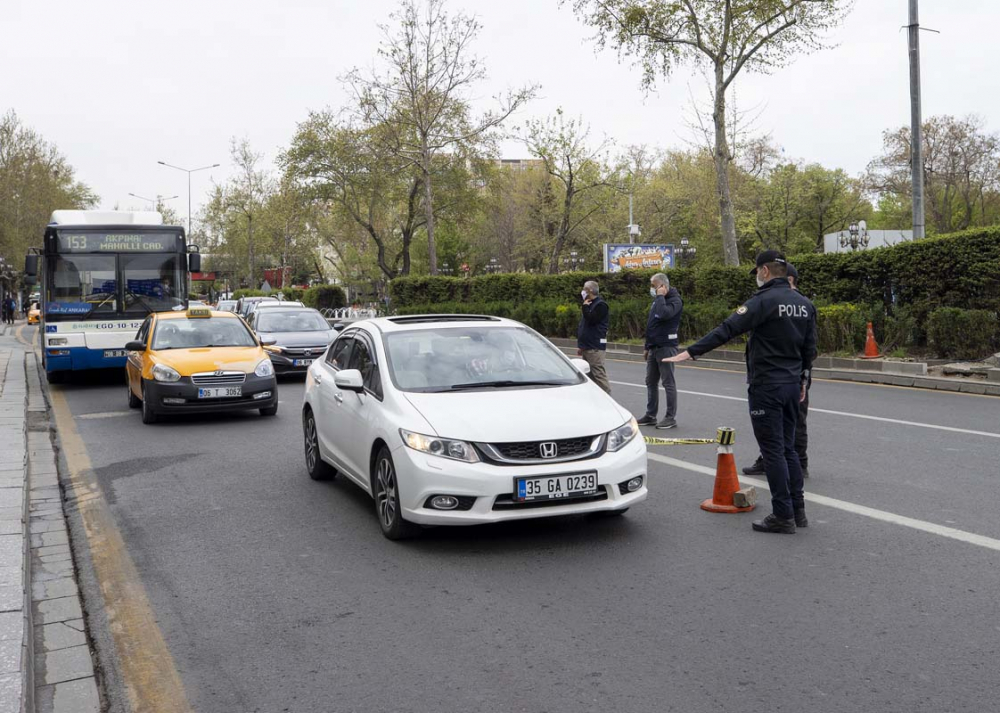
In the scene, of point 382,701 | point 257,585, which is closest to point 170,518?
point 257,585

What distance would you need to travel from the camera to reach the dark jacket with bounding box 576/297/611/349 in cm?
1260

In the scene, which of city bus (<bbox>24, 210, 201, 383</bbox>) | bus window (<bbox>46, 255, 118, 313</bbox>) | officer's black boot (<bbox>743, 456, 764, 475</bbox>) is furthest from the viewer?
bus window (<bbox>46, 255, 118, 313</bbox>)

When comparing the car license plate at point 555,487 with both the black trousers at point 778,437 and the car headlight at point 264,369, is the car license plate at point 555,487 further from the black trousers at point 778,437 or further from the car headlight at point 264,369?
the car headlight at point 264,369

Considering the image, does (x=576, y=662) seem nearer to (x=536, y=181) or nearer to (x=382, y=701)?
(x=382, y=701)

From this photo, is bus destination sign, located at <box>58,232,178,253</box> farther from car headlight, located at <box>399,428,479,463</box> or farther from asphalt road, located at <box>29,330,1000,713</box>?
car headlight, located at <box>399,428,479,463</box>

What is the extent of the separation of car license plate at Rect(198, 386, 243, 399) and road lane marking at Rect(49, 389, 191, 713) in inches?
A: 148

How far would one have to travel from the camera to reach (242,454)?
10.4 metres

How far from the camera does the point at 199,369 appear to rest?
12.7m

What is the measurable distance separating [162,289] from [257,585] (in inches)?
549

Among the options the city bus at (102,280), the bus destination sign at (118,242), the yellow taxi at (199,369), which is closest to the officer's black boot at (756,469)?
the yellow taxi at (199,369)

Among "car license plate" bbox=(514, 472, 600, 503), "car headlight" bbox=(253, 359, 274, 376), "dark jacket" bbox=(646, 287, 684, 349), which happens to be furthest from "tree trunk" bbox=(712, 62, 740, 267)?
"car license plate" bbox=(514, 472, 600, 503)

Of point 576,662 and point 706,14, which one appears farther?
point 706,14

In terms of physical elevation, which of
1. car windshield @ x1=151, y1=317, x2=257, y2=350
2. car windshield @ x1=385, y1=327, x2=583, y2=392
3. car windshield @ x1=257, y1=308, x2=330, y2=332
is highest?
car windshield @ x1=257, y1=308, x2=330, y2=332

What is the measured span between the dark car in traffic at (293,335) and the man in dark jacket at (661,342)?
7.14 meters
